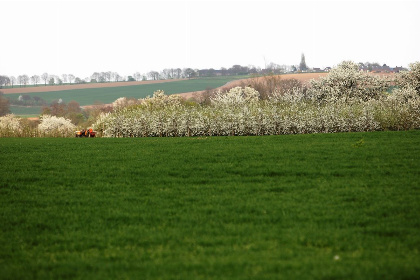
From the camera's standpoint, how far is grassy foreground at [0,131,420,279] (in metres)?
5.73

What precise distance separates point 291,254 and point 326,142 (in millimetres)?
11845

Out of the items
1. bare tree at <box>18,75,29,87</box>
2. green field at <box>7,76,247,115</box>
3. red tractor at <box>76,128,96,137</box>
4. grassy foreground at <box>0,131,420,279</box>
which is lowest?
grassy foreground at <box>0,131,420,279</box>

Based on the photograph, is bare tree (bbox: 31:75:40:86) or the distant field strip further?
bare tree (bbox: 31:75:40:86)

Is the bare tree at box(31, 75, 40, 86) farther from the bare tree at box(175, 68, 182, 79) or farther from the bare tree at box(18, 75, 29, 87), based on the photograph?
the bare tree at box(175, 68, 182, 79)

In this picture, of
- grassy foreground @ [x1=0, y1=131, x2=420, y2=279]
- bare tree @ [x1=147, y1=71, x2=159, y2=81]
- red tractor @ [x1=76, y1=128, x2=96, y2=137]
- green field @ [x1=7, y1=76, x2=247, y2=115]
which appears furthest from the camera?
bare tree @ [x1=147, y1=71, x2=159, y2=81]

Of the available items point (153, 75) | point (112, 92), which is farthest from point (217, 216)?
point (153, 75)

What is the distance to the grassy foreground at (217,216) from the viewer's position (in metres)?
5.73

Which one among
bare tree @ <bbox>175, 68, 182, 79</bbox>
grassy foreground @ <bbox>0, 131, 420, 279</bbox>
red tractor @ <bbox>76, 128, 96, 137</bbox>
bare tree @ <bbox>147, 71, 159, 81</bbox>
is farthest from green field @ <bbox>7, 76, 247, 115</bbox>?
grassy foreground @ <bbox>0, 131, 420, 279</bbox>

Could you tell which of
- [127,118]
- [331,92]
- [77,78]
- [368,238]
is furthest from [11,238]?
[77,78]

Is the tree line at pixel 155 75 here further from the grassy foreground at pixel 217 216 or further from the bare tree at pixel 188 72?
the grassy foreground at pixel 217 216

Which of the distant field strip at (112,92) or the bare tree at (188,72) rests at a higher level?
the bare tree at (188,72)

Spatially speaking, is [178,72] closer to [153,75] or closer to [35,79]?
[153,75]

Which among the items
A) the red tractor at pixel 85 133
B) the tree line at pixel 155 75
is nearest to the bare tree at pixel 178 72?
the tree line at pixel 155 75

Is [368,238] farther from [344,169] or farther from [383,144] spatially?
[383,144]
